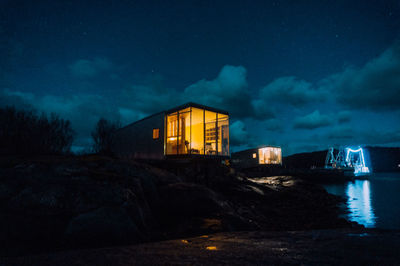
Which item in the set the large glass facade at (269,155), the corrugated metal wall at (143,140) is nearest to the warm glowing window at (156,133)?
the corrugated metal wall at (143,140)

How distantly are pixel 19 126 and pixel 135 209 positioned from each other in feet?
65.5

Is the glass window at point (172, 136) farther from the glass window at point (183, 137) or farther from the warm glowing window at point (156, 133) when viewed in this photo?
the warm glowing window at point (156, 133)

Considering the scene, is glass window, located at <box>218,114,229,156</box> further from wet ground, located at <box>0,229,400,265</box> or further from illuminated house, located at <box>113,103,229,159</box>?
wet ground, located at <box>0,229,400,265</box>

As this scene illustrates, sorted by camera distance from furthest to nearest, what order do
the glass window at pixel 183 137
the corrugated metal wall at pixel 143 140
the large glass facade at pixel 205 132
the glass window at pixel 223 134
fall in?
the glass window at pixel 223 134, the corrugated metal wall at pixel 143 140, the large glass facade at pixel 205 132, the glass window at pixel 183 137

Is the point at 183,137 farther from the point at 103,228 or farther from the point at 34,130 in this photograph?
the point at 34,130

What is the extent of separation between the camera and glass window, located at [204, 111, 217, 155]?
14.7m

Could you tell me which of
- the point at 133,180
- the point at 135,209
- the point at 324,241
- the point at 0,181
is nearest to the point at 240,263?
the point at 324,241

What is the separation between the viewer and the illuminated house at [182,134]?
13.7m

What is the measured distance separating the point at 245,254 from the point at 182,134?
447 inches

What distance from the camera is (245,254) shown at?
337cm

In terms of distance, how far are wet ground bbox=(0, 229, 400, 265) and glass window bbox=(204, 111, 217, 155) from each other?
34.5 ft

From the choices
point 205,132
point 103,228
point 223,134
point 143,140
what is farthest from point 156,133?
point 103,228

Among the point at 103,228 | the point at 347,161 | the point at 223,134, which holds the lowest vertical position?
the point at 103,228

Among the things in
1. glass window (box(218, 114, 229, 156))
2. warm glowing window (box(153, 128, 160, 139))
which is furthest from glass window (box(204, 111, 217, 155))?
warm glowing window (box(153, 128, 160, 139))
